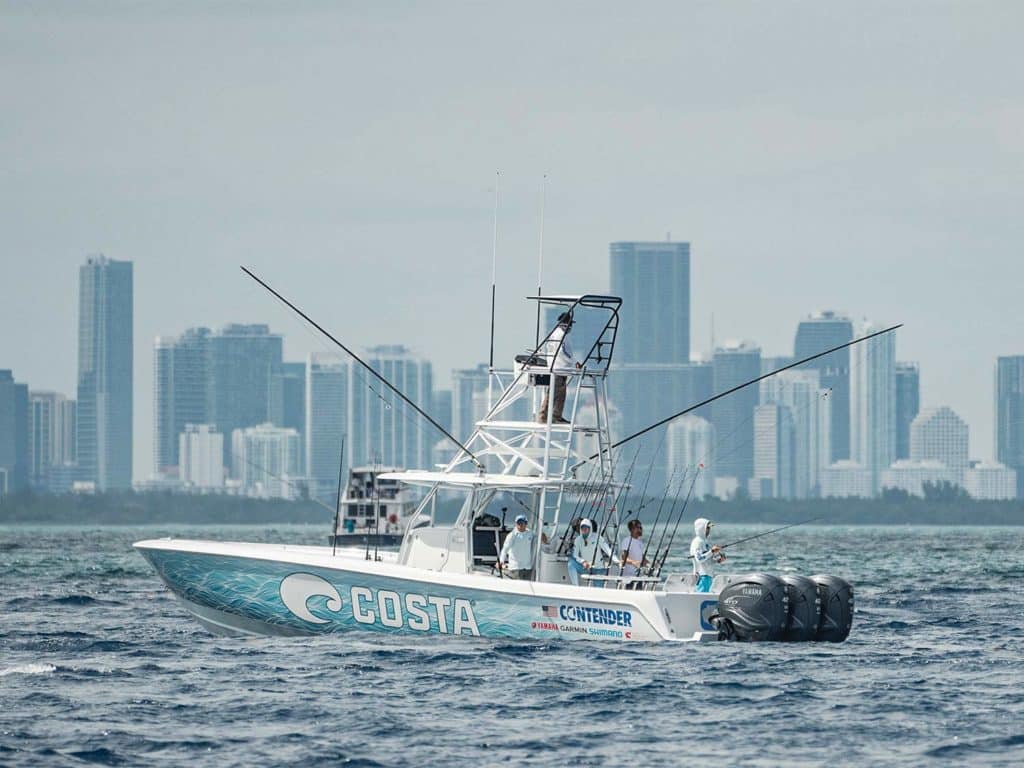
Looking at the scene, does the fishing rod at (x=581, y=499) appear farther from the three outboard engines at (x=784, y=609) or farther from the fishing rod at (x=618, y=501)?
the three outboard engines at (x=784, y=609)

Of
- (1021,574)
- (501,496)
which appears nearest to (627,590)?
(501,496)

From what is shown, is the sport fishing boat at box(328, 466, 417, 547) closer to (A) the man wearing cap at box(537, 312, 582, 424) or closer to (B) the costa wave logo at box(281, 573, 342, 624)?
(B) the costa wave logo at box(281, 573, 342, 624)

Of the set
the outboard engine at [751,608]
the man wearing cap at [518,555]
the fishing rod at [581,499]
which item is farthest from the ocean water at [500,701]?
the fishing rod at [581,499]

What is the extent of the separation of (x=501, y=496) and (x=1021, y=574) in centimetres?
3735

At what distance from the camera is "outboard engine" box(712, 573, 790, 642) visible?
27.8m

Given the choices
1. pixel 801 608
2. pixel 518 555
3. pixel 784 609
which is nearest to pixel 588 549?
pixel 518 555

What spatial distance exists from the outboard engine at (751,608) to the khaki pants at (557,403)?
12.2 ft

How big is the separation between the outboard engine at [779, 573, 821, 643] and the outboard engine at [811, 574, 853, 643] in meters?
0.11

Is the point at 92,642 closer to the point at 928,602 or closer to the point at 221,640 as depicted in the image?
the point at 221,640

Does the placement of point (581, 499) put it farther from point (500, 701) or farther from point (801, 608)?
point (500, 701)

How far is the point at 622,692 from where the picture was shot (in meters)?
24.7

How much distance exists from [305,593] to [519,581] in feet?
10.8

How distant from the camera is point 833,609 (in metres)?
28.8

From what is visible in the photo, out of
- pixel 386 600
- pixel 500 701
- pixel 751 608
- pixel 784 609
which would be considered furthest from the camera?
pixel 386 600
